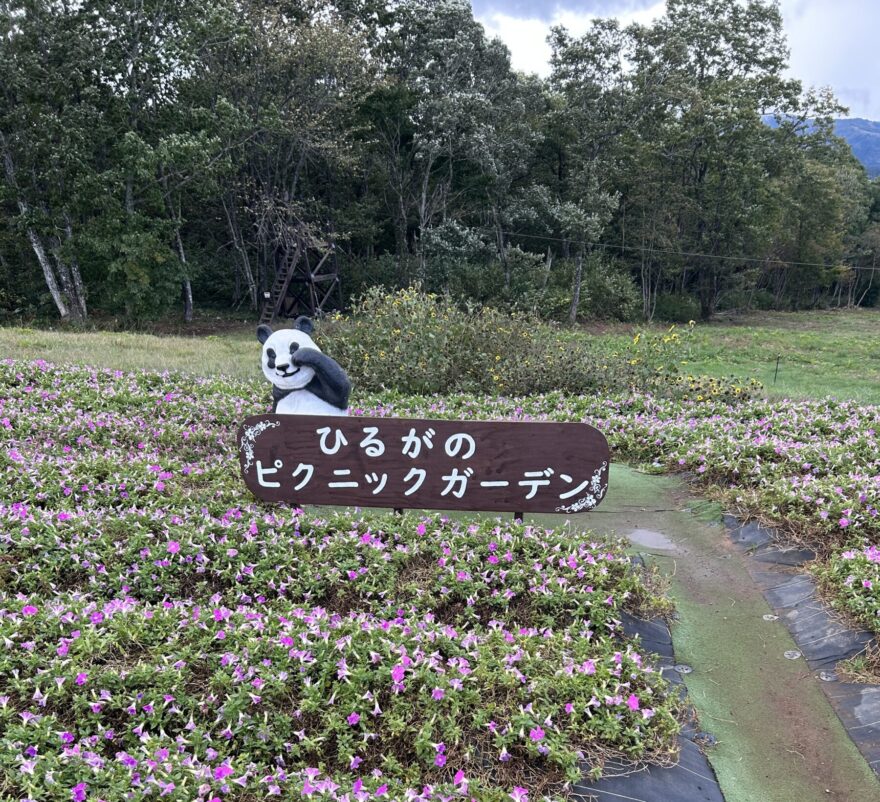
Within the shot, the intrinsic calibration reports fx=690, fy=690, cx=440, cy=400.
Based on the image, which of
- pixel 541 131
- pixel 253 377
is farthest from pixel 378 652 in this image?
pixel 541 131

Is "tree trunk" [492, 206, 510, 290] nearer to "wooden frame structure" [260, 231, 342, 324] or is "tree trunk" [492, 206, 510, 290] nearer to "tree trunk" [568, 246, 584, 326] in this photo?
"tree trunk" [568, 246, 584, 326]

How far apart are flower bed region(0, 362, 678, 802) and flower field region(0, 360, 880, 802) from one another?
0.01 metres

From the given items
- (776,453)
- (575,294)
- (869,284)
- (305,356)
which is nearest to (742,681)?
(776,453)

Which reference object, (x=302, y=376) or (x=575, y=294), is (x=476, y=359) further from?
(x=575, y=294)

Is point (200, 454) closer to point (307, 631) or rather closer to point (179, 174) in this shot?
point (307, 631)

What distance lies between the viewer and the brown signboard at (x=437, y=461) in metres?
4.03

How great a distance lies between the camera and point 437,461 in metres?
4.08

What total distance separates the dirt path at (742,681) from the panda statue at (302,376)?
5.83 feet

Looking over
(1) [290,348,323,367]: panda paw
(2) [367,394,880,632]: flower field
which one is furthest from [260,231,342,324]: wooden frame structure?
(1) [290,348,323,367]: panda paw

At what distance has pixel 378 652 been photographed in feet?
9.71

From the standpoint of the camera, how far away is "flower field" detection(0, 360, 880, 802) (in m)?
2.48

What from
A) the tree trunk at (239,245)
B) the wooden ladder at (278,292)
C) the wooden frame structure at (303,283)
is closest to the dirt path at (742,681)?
the wooden frame structure at (303,283)

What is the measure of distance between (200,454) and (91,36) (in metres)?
16.4

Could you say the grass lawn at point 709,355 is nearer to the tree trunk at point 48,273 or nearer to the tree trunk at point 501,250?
the tree trunk at point 501,250
